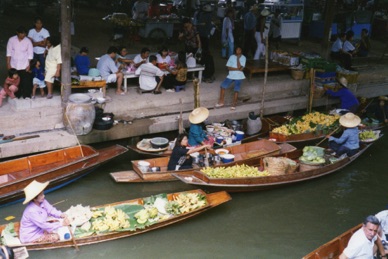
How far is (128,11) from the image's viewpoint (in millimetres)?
19766

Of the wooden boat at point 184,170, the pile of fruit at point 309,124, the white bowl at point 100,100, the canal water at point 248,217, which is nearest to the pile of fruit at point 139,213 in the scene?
the canal water at point 248,217

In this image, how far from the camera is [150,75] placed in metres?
12.0

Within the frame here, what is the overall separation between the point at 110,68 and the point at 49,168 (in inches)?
131

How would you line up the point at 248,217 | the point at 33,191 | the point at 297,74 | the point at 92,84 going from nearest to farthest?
the point at 33,191
the point at 248,217
the point at 92,84
the point at 297,74

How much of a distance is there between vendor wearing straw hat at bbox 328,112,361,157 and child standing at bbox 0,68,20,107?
7.01 metres

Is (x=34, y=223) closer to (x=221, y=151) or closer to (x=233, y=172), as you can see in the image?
(x=233, y=172)

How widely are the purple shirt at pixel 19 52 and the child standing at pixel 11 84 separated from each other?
0.62 ft

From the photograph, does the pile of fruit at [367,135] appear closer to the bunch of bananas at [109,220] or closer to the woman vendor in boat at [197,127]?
the woman vendor in boat at [197,127]

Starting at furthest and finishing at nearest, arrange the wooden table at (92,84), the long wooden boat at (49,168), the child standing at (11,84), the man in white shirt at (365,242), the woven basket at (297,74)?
the woven basket at (297,74) < the wooden table at (92,84) < the child standing at (11,84) < the long wooden boat at (49,168) < the man in white shirt at (365,242)

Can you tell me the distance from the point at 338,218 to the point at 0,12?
16.6m

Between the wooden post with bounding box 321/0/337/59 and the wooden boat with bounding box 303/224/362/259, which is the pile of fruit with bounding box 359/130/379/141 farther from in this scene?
the wooden boat with bounding box 303/224/362/259

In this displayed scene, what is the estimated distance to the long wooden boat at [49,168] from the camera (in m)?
8.45

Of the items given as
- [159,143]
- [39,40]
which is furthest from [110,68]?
[159,143]

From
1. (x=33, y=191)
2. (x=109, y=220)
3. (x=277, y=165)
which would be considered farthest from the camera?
(x=277, y=165)
